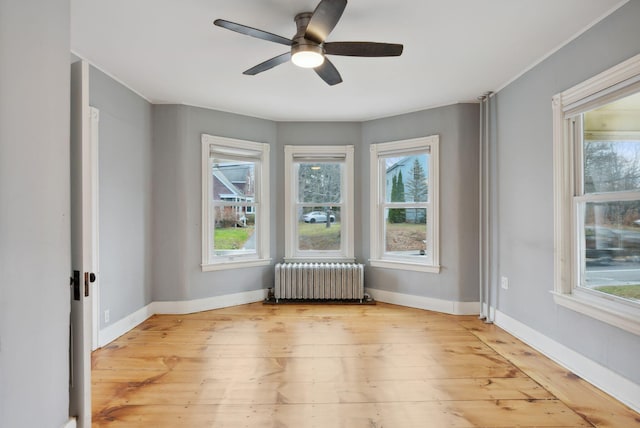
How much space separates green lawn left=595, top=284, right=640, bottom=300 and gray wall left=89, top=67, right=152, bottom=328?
13.6ft

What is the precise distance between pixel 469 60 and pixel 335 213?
103 inches

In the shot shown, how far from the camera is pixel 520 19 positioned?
7.75 feet

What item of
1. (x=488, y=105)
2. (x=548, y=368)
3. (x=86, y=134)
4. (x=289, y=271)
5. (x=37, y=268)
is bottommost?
(x=548, y=368)

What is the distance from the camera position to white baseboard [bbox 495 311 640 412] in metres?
2.21

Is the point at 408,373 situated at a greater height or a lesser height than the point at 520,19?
lesser

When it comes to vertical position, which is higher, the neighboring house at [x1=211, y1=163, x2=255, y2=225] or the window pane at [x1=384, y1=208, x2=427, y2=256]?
the neighboring house at [x1=211, y1=163, x2=255, y2=225]

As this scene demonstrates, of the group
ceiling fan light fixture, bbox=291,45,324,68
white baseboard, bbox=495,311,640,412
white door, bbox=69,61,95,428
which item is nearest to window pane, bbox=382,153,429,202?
white baseboard, bbox=495,311,640,412

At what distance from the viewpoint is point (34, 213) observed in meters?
1.41

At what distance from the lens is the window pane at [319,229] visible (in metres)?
4.97

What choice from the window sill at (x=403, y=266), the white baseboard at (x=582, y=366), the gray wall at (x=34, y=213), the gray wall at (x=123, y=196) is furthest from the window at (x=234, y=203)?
the white baseboard at (x=582, y=366)

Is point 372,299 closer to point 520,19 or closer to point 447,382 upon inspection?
point 447,382

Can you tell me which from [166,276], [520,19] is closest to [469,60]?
[520,19]

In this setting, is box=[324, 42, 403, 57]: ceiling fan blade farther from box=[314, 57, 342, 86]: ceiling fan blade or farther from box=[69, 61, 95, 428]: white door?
box=[69, 61, 95, 428]: white door

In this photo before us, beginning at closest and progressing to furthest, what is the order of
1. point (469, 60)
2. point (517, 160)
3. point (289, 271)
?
point (469, 60), point (517, 160), point (289, 271)
